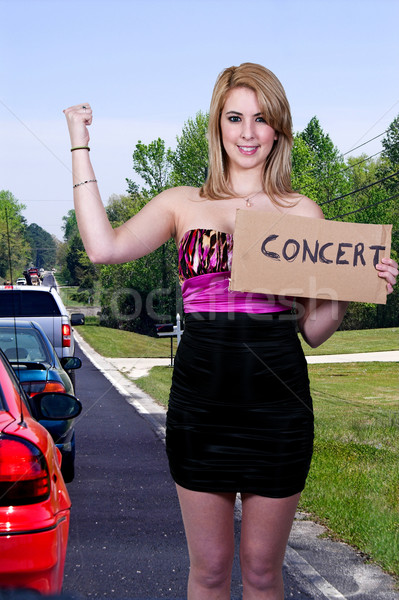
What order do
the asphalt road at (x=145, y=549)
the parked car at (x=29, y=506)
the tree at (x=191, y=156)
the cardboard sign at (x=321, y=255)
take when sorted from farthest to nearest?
the tree at (x=191, y=156)
the asphalt road at (x=145, y=549)
the cardboard sign at (x=321, y=255)
the parked car at (x=29, y=506)

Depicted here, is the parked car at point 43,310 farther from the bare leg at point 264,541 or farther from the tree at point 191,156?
the tree at point 191,156

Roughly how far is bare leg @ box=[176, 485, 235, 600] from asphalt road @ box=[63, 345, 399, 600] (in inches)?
21.8

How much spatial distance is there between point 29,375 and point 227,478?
4.01 meters

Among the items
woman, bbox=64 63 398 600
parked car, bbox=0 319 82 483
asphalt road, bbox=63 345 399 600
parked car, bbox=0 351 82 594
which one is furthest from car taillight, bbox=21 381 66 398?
woman, bbox=64 63 398 600

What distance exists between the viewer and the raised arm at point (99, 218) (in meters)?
2.45

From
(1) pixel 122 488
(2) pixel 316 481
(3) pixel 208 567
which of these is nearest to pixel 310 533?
(2) pixel 316 481

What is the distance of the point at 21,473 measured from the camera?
105 inches

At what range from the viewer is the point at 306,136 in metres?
89.3

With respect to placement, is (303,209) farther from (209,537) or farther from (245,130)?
(209,537)

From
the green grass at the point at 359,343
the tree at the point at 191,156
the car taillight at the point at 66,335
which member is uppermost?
the tree at the point at 191,156

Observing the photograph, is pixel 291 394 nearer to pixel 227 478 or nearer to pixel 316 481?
pixel 227 478

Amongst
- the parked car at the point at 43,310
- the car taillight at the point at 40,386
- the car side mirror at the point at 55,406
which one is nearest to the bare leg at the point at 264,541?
the car side mirror at the point at 55,406

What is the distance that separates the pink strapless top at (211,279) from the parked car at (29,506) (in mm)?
716

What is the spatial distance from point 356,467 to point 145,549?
10.5 ft
